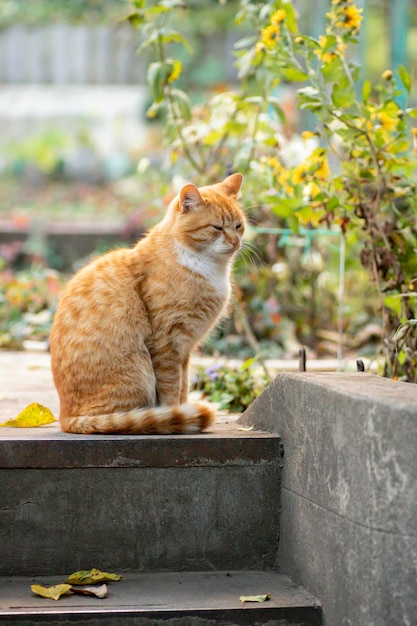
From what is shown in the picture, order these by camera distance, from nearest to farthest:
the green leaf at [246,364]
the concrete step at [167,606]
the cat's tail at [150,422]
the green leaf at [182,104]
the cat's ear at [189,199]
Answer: the concrete step at [167,606], the cat's tail at [150,422], the cat's ear at [189,199], the green leaf at [246,364], the green leaf at [182,104]

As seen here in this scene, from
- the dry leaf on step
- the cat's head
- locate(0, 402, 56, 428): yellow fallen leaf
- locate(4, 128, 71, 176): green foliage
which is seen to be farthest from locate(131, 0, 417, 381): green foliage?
Result: locate(4, 128, 71, 176): green foliage

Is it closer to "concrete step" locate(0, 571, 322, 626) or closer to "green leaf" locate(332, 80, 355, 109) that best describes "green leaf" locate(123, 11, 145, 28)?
"green leaf" locate(332, 80, 355, 109)

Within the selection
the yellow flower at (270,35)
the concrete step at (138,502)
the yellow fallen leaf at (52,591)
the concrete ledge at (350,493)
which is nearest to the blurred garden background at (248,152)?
the yellow flower at (270,35)

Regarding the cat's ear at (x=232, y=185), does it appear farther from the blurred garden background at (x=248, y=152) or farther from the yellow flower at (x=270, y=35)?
the yellow flower at (x=270, y=35)

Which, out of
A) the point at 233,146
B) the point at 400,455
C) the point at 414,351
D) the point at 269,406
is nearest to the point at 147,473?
the point at 269,406

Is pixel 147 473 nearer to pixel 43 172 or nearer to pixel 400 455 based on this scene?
pixel 400 455

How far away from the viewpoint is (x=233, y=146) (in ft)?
19.9

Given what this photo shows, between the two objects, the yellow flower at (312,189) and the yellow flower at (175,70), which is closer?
the yellow flower at (312,189)

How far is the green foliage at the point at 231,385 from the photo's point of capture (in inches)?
156

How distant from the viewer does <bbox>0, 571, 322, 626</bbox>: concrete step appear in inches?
100

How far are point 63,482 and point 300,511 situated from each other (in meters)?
0.73

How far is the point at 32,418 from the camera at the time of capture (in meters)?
3.21

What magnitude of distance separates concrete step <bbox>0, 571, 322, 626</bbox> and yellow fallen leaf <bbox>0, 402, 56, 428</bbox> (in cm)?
58

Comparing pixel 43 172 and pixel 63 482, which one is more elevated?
pixel 43 172
